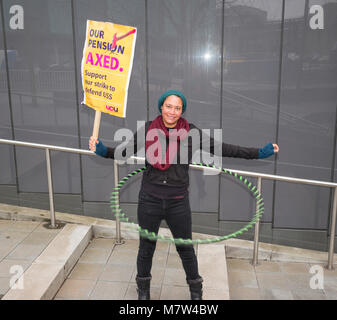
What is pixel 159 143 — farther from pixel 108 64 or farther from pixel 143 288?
pixel 143 288

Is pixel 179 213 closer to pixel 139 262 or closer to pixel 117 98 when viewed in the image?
pixel 139 262

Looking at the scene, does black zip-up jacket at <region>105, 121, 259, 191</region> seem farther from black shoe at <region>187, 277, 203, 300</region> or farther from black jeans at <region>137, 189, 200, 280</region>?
black shoe at <region>187, 277, 203, 300</region>

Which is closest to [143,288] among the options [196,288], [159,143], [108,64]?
[196,288]

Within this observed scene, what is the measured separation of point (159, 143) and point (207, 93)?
307 centimetres

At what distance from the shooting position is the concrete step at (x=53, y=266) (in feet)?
12.3

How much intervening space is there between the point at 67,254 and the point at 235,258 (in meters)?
2.16

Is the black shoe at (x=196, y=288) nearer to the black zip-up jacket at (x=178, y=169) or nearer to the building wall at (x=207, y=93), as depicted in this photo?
the black zip-up jacket at (x=178, y=169)

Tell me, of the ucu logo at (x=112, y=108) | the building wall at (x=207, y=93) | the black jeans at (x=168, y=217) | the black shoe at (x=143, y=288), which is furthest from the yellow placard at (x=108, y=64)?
the building wall at (x=207, y=93)

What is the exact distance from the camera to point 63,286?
163 inches

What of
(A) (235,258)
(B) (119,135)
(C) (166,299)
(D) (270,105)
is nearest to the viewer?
(C) (166,299)

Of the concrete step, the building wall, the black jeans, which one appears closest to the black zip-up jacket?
the black jeans

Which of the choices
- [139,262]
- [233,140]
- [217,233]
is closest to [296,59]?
[233,140]

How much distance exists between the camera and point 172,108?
333 cm

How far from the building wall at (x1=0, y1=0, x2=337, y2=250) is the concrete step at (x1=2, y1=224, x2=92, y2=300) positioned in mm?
1050
